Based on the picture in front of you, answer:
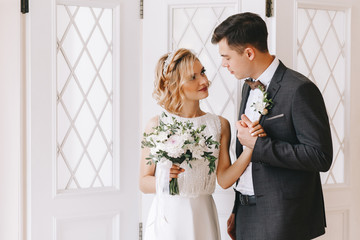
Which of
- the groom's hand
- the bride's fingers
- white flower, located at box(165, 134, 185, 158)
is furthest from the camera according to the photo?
the groom's hand

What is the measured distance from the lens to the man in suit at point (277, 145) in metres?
1.95

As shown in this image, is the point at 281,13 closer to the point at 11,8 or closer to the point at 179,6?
the point at 179,6

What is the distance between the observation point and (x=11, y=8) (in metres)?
2.43

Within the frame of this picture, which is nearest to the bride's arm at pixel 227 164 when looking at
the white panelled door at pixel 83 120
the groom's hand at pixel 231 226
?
the groom's hand at pixel 231 226


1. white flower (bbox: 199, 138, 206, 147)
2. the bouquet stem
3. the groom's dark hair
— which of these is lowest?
the bouquet stem

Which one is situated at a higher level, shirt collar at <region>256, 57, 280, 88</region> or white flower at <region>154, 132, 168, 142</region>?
shirt collar at <region>256, 57, 280, 88</region>

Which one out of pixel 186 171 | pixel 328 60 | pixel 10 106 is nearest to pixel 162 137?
pixel 186 171

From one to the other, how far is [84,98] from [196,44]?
767mm

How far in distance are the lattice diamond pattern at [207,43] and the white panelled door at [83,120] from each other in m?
0.27

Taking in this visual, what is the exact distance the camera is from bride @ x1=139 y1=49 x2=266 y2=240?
2.12m

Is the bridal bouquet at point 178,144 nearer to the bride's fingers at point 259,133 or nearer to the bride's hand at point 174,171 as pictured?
the bride's hand at point 174,171

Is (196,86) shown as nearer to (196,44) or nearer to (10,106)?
(196,44)

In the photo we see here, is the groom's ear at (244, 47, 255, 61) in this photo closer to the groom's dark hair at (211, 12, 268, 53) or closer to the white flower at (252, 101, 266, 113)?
the groom's dark hair at (211, 12, 268, 53)

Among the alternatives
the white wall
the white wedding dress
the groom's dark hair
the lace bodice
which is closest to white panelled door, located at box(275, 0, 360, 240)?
the groom's dark hair
